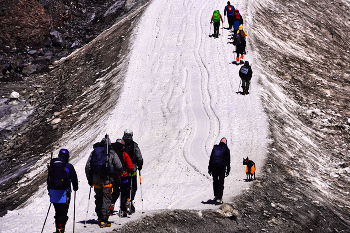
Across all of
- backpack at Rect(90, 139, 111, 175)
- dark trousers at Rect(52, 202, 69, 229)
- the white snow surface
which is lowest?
the white snow surface

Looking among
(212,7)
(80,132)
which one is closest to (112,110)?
(80,132)

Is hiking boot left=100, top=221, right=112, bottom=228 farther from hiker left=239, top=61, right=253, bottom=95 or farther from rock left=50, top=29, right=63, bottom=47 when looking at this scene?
rock left=50, top=29, right=63, bottom=47

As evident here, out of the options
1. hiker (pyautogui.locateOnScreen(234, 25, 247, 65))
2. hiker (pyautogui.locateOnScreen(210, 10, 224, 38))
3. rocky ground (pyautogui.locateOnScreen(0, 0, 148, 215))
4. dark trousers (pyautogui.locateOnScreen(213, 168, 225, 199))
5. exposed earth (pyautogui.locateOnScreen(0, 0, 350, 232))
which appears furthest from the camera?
hiker (pyautogui.locateOnScreen(210, 10, 224, 38))

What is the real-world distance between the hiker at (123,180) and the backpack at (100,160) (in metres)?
0.51

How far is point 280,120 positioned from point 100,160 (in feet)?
41.0

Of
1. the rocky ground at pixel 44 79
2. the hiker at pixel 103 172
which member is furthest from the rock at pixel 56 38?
the hiker at pixel 103 172

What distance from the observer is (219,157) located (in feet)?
37.4

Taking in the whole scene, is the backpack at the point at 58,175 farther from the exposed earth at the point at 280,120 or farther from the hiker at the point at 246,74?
the hiker at the point at 246,74

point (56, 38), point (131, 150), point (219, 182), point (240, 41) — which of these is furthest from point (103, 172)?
point (56, 38)

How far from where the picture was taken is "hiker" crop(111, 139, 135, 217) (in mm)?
9602

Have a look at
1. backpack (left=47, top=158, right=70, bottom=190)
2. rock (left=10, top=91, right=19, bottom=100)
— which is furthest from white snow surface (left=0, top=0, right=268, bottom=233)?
rock (left=10, top=91, right=19, bottom=100)

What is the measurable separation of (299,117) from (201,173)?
27.0 feet

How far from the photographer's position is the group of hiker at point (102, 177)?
8.63 m

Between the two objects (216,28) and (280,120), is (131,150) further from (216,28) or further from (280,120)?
(216,28)
